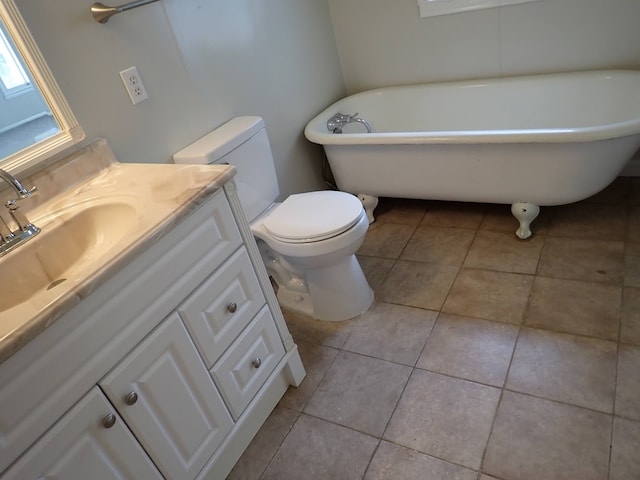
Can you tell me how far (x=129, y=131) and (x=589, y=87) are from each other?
203 centimetres

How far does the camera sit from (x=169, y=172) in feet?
4.34

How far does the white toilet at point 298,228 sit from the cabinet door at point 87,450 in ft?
2.81

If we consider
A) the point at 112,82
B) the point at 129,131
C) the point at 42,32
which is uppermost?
the point at 42,32

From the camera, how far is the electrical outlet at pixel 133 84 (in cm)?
153

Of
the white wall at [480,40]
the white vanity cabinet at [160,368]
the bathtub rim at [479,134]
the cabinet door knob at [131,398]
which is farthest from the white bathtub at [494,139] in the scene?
the cabinet door knob at [131,398]

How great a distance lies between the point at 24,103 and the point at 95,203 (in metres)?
0.36

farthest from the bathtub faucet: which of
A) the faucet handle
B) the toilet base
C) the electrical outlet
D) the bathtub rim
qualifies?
the faucet handle

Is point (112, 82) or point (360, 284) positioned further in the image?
point (360, 284)

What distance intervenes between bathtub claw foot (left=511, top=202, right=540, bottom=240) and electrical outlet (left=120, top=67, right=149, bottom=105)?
63.8 inches

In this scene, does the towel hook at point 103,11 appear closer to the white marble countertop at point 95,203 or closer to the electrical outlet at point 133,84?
the electrical outlet at point 133,84

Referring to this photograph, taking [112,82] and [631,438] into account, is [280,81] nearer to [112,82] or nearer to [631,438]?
[112,82]

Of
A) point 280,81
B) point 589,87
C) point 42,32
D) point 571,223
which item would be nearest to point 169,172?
point 42,32

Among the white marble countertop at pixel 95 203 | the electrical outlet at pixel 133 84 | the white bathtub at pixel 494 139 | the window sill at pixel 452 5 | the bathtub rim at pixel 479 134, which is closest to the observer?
the white marble countertop at pixel 95 203

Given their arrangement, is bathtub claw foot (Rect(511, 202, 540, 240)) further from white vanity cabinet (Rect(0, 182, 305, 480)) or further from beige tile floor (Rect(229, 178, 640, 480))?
white vanity cabinet (Rect(0, 182, 305, 480))
